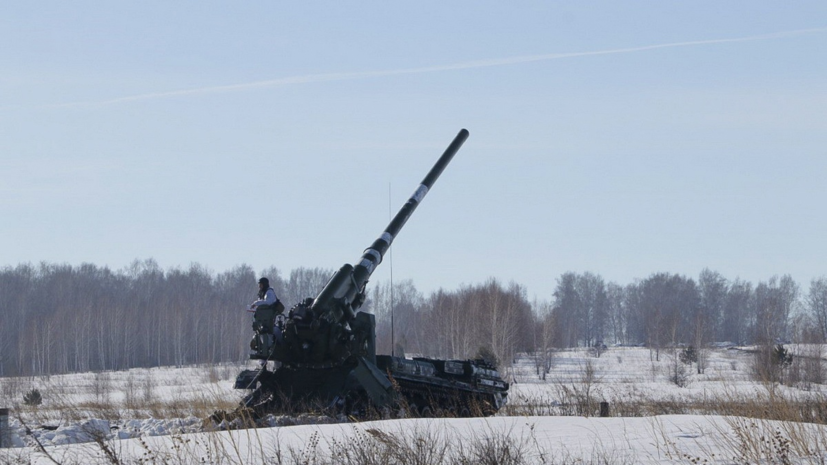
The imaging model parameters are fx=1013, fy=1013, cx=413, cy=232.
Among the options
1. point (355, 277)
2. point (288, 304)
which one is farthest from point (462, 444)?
point (288, 304)

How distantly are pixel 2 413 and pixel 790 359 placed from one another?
42066mm

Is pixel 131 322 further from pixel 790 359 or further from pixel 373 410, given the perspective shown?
pixel 373 410

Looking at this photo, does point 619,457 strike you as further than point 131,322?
No

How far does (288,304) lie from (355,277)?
300 ft

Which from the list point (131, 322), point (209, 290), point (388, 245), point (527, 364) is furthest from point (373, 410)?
point (209, 290)

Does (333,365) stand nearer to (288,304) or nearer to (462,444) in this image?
(462,444)

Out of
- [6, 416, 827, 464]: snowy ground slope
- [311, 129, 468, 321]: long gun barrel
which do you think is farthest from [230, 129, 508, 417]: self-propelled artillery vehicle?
[6, 416, 827, 464]: snowy ground slope

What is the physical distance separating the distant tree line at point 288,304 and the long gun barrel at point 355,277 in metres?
27.5

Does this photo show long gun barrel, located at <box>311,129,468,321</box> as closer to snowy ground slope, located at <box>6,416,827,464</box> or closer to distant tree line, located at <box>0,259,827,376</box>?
snowy ground slope, located at <box>6,416,827,464</box>

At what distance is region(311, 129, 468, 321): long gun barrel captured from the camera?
18.6 meters

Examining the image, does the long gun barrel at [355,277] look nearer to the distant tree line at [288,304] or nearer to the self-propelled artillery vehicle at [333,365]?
the self-propelled artillery vehicle at [333,365]

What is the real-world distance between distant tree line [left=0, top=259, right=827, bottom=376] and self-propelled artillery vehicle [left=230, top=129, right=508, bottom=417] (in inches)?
1170

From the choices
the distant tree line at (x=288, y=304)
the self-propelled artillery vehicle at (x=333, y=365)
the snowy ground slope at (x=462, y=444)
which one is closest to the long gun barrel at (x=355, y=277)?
the self-propelled artillery vehicle at (x=333, y=365)

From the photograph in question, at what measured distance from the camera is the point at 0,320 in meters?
83.8
